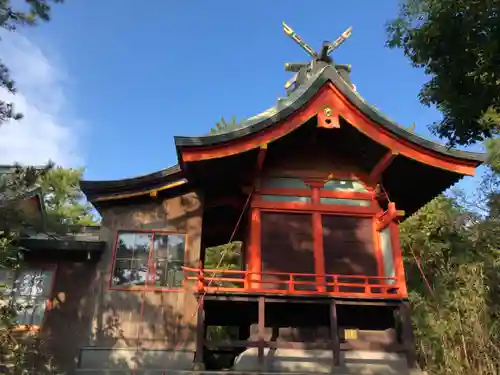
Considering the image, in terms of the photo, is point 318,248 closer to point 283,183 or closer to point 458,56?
point 283,183

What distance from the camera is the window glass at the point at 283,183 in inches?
462

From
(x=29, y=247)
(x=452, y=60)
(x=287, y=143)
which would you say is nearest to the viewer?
(x=452, y=60)

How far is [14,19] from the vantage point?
25.3 ft

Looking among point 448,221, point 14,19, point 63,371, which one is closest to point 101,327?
point 63,371

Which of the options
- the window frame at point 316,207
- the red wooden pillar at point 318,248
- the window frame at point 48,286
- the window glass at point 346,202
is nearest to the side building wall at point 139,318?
the window frame at point 48,286

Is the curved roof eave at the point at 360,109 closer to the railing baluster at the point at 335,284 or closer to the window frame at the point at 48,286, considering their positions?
the railing baluster at the point at 335,284

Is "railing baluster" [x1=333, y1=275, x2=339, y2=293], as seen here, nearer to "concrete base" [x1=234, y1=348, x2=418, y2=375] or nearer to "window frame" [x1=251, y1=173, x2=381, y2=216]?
"concrete base" [x1=234, y1=348, x2=418, y2=375]

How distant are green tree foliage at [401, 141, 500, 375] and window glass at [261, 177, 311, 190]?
3398 mm

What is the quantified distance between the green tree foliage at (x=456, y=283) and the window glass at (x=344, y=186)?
241cm

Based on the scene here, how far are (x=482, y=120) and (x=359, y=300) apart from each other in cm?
471

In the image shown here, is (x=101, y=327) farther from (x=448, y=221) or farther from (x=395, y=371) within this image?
(x=448, y=221)

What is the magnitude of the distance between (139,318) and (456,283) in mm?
7626

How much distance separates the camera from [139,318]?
10.1m

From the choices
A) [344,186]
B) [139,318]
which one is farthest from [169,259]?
[344,186]
